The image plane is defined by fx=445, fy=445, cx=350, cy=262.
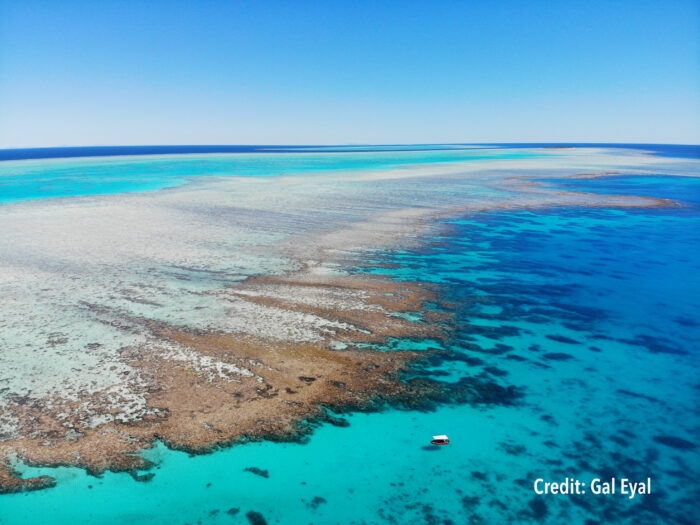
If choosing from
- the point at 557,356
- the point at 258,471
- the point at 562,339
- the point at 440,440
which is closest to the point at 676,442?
the point at 557,356

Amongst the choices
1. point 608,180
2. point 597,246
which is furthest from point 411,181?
point 597,246

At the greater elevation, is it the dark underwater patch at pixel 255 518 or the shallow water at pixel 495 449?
the shallow water at pixel 495 449

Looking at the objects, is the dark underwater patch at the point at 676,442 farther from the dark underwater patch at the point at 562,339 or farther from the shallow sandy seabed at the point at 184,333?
the shallow sandy seabed at the point at 184,333

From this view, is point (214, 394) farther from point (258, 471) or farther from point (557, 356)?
point (557, 356)

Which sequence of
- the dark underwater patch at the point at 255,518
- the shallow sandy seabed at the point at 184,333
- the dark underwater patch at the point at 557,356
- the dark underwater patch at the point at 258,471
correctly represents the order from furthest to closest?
the dark underwater patch at the point at 557,356 → the shallow sandy seabed at the point at 184,333 → the dark underwater patch at the point at 258,471 → the dark underwater patch at the point at 255,518

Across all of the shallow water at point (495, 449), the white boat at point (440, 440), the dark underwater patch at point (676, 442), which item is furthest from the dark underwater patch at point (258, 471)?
the dark underwater patch at point (676, 442)
